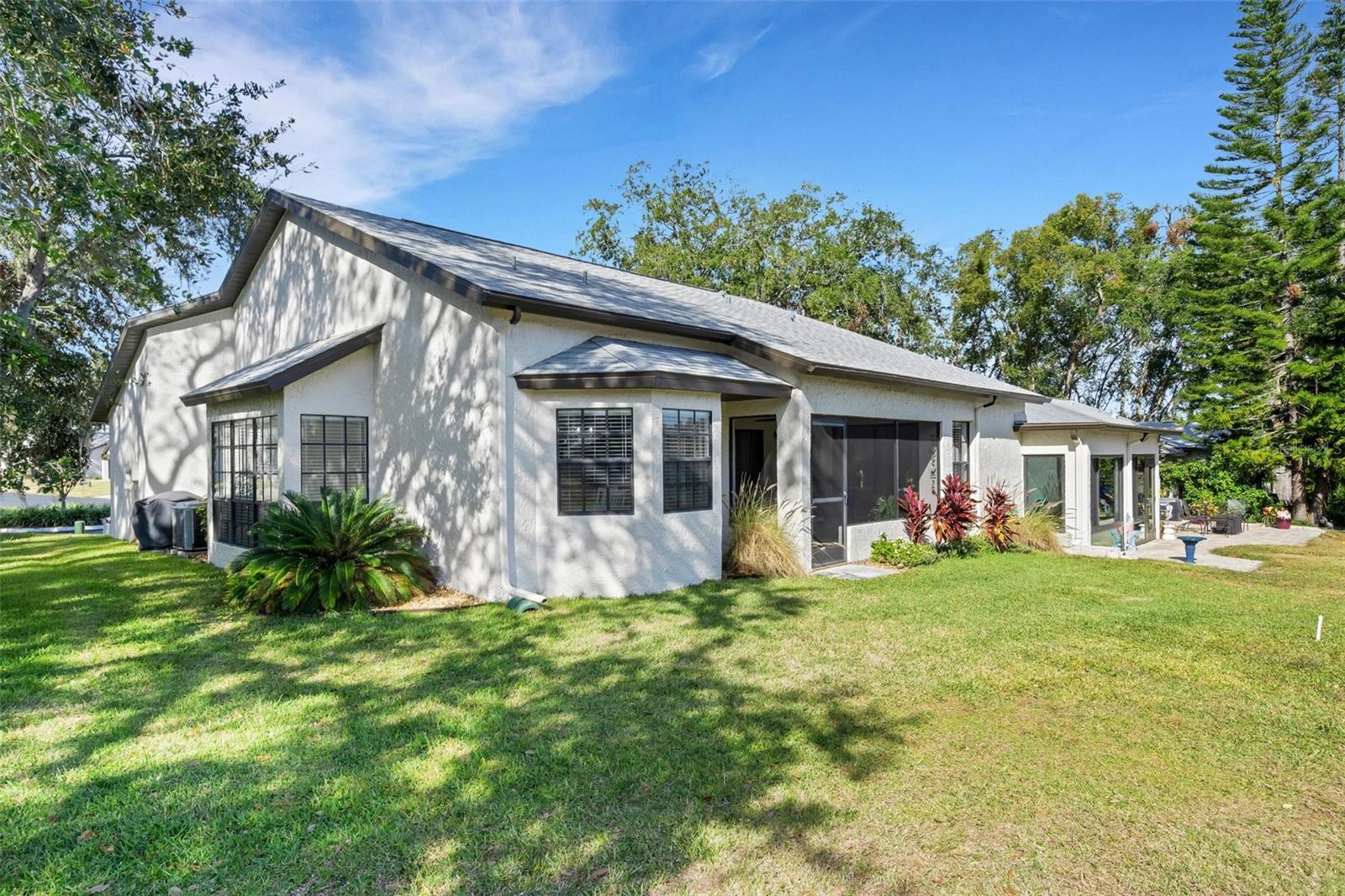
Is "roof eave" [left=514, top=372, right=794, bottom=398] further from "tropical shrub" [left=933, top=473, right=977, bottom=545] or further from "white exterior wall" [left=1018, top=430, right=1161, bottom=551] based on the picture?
"white exterior wall" [left=1018, top=430, right=1161, bottom=551]

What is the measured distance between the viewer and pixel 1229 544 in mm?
16000

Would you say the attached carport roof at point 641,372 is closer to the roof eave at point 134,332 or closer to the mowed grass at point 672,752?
the mowed grass at point 672,752

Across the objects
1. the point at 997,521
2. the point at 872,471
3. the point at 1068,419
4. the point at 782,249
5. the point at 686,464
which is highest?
the point at 782,249

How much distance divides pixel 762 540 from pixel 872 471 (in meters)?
3.50

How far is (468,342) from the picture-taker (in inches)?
351

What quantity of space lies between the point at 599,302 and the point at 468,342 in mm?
2044

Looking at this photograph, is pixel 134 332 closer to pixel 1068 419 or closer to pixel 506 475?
pixel 506 475

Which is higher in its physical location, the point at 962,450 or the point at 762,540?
the point at 962,450

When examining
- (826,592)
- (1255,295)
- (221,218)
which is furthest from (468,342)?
(1255,295)

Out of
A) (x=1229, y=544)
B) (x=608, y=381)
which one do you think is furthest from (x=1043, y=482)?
(x=608, y=381)

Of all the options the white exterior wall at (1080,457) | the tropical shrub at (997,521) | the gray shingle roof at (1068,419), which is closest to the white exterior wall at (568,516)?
the tropical shrub at (997,521)

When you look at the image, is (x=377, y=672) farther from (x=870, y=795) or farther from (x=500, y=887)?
(x=870, y=795)

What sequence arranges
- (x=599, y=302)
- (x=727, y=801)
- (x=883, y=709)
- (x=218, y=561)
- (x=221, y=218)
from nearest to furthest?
(x=727, y=801)
(x=883, y=709)
(x=599, y=302)
(x=218, y=561)
(x=221, y=218)

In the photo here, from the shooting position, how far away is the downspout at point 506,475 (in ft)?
28.0
